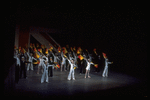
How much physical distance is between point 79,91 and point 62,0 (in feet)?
16.2

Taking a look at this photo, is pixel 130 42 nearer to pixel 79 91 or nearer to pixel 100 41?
pixel 100 41

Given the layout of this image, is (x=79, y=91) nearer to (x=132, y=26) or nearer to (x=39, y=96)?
(x=39, y=96)

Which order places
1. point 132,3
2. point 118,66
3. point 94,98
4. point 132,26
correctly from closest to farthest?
point 94,98
point 132,3
point 132,26
point 118,66

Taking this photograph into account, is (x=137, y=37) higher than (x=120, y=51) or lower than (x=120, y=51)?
higher

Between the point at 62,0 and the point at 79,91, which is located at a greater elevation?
the point at 62,0

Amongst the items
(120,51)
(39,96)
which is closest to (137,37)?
(120,51)

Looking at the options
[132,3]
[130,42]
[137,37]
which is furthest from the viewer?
[130,42]

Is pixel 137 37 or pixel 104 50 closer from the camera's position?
pixel 137 37

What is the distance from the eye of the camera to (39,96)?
6656 millimetres

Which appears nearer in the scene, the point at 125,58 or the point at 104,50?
the point at 125,58

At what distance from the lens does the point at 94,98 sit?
649 centimetres

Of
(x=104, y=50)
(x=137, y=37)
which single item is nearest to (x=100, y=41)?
(x=104, y=50)

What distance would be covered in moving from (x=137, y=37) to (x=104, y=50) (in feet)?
17.7

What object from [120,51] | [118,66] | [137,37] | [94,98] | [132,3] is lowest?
[94,98]
